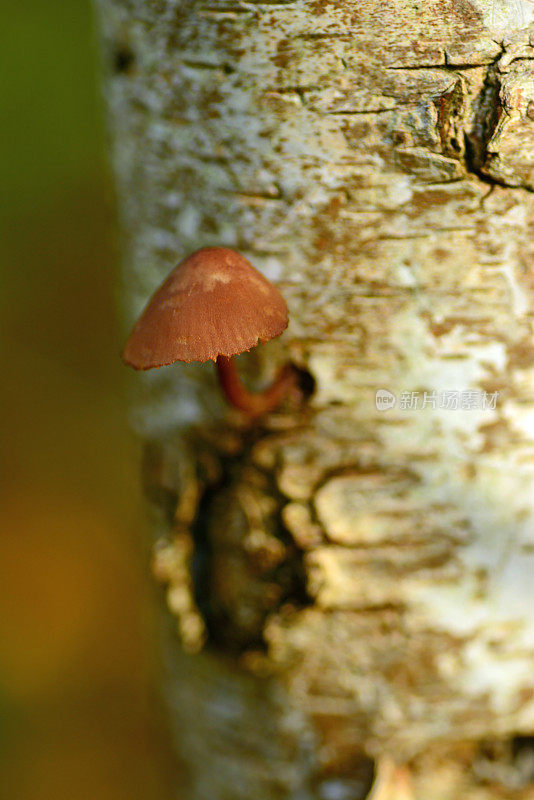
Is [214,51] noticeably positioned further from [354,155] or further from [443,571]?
[443,571]

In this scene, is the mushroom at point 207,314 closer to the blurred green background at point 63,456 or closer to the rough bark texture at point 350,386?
the rough bark texture at point 350,386

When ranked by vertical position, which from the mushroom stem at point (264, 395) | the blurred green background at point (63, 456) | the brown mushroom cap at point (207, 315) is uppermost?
the brown mushroom cap at point (207, 315)

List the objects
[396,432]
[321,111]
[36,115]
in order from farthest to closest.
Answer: [36,115] → [396,432] → [321,111]

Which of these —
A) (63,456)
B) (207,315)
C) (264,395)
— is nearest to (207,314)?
(207,315)

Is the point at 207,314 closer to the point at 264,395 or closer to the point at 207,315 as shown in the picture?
the point at 207,315

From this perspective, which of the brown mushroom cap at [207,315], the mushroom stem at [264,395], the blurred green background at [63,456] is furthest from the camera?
the blurred green background at [63,456]

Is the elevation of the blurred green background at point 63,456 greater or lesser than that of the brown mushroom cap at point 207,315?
lesser

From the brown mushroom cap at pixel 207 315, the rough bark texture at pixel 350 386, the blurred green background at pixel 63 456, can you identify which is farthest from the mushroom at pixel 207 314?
the blurred green background at pixel 63 456

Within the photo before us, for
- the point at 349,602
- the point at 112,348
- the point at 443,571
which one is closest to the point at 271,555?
the point at 349,602

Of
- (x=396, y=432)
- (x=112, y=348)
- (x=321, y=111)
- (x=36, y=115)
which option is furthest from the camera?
(x=112, y=348)
